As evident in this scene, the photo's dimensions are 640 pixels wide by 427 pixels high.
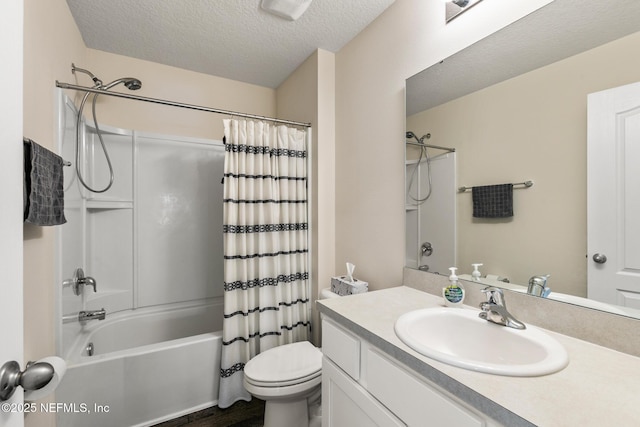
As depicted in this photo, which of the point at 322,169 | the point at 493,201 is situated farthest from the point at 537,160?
the point at 322,169

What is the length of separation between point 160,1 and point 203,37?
360 millimetres

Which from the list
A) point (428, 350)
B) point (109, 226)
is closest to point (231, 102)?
point (109, 226)

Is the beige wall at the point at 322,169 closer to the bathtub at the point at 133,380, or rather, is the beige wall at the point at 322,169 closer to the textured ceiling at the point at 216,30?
the textured ceiling at the point at 216,30

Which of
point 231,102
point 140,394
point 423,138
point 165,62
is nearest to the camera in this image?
point 423,138

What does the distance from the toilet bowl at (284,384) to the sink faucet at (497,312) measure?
91 cm

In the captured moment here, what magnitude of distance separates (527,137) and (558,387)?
83cm

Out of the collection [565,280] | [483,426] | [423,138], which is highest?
[423,138]

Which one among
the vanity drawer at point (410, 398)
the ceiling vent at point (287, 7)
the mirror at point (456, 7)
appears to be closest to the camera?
the vanity drawer at point (410, 398)

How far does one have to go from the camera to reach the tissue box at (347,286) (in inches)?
67.2

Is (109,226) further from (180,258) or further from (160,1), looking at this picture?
(160,1)

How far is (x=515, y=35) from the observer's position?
1088 mm

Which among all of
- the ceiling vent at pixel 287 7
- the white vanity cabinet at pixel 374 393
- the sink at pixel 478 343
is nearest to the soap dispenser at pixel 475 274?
the sink at pixel 478 343

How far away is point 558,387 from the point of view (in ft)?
2.01

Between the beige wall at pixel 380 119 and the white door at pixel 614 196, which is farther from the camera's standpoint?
the beige wall at pixel 380 119
